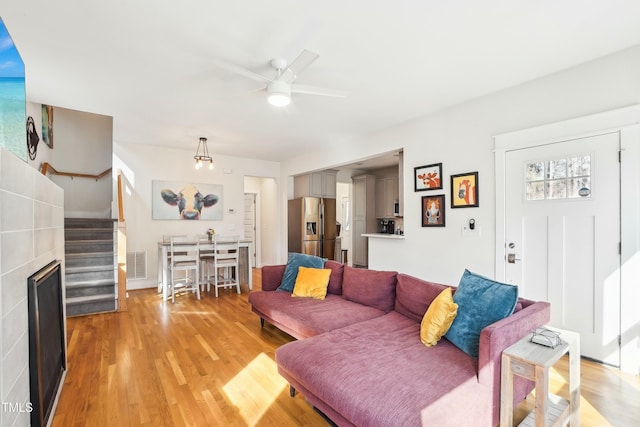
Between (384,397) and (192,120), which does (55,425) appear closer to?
(384,397)

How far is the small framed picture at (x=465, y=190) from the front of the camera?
11.5 ft

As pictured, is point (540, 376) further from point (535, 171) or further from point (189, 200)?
point (189, 200)

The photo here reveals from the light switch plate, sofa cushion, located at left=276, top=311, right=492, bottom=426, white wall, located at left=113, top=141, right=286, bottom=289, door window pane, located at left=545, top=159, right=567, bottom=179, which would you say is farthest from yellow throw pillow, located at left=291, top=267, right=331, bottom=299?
white wall, located at left=113, top=141, right=286, bottom=289

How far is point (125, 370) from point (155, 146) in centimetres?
441

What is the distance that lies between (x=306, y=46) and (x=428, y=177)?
234cm

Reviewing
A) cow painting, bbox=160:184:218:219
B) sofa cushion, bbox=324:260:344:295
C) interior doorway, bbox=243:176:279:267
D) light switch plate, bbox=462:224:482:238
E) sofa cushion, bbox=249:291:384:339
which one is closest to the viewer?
sofa cushion, bbox=249:291:384:339

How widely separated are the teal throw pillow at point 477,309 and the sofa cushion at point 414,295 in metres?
0.32

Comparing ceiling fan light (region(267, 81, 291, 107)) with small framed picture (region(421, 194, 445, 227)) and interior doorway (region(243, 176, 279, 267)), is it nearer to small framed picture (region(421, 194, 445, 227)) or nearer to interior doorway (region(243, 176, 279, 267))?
small framed picture (region(421, 194, 445, 227))

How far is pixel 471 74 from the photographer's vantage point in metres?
2.93

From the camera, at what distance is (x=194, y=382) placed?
2361mm

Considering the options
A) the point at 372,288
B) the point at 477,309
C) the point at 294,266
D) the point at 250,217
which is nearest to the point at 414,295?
the point at 372,288

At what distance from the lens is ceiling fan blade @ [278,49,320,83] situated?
2.21 meters

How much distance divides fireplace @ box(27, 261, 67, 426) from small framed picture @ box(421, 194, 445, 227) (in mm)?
3735

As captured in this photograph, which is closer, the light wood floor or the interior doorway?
the light wood floor
